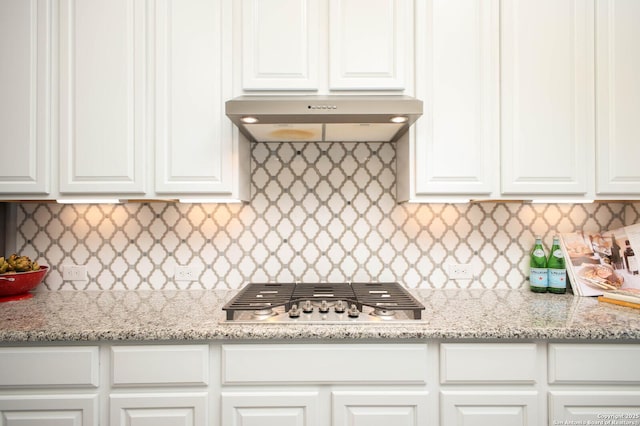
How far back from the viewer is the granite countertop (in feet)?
3.97

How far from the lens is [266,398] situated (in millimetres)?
1232

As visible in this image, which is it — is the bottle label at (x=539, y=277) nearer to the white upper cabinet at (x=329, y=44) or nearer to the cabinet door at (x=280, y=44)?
the white upper cabinet at (x=329, y=44)

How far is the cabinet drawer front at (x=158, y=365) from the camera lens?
1228 millimetres

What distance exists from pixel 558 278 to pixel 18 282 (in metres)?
2.66

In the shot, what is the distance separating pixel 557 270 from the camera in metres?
1.73

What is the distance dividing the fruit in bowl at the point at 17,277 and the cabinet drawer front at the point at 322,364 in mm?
1131

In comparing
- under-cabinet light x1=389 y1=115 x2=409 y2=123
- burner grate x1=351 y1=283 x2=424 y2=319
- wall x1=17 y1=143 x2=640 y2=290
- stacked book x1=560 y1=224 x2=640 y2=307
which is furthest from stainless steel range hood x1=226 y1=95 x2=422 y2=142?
stacked book x1=560 y1=224 x2=640 y2=307

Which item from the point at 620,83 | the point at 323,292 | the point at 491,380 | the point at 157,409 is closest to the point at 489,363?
the point at 491,380

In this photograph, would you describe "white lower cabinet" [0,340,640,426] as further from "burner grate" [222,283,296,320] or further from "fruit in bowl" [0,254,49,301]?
"fruit in bowl" [0,254,49,301]

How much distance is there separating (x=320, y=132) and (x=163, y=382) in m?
1.25

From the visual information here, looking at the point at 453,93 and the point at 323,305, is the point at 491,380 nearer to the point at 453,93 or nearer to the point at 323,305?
the point at 323,305

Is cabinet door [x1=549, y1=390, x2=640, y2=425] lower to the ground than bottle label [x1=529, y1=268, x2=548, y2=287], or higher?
lower

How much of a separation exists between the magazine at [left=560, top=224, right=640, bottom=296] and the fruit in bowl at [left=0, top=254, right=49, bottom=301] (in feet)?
8.84

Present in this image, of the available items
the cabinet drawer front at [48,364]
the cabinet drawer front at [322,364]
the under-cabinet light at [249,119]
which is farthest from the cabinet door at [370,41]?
the cabinet drawer front at [48,364]
